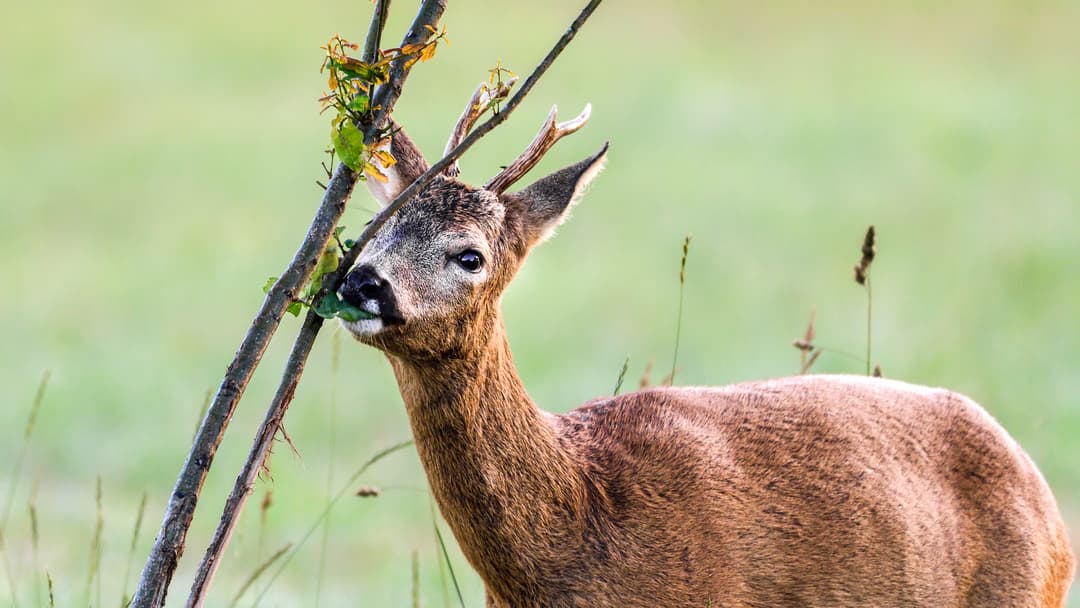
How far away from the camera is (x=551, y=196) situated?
4652 mm

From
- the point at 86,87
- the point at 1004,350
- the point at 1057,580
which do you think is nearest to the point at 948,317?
the point at 1004,350

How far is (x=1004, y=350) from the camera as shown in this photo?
1667cm

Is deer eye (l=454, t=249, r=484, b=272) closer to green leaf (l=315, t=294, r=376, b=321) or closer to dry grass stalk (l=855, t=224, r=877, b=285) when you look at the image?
green leaf (l=315, t=294, r=376, b=321)

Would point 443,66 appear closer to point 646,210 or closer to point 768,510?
point 646,210

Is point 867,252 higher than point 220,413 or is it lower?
higher

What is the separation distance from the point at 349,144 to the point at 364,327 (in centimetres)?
63

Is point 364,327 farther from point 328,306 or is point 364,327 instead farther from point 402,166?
point 402,166

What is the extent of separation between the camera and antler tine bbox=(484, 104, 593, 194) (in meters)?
4.42

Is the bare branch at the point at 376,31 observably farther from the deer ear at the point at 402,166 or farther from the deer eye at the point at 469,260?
the deer ear at the point at 402,166

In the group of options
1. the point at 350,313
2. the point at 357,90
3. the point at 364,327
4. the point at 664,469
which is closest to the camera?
the point at 357,90

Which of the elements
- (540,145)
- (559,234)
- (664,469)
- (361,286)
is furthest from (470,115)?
(559,234)

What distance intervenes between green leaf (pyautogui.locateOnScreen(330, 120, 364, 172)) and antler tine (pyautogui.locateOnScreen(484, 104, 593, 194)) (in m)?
0.94

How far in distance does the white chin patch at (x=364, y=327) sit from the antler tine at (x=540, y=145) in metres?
0.75

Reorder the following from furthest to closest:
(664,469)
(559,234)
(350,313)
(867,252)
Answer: (559,234) → (867,252) → (664,469) → (350,313)
